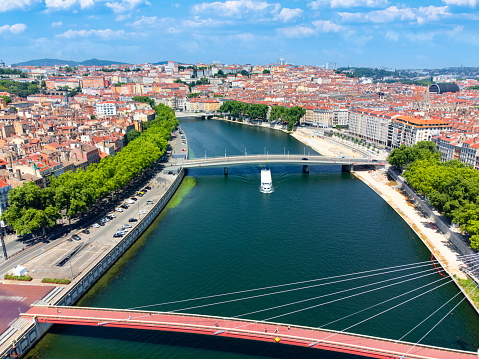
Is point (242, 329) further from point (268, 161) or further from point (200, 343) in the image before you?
point (268, 161)

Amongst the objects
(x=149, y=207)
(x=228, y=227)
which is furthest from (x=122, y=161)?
(x=228, y=227)

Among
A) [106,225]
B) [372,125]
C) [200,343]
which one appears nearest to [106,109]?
[372,125]

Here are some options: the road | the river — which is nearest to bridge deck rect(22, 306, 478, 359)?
the river

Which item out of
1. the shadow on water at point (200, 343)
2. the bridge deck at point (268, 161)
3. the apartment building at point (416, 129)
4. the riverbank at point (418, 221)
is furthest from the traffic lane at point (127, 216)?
the apartment building at point (416, 129)

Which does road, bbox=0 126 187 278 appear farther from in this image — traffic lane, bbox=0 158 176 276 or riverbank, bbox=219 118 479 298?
riverbank, bbox=219 118 479 298

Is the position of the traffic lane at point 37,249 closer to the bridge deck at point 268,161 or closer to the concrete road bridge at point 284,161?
the bridge deck at point 268,161
